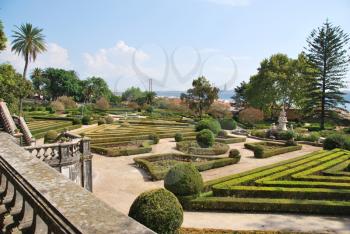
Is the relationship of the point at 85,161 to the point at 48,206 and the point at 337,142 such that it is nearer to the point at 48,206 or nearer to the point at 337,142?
the point at 48,206

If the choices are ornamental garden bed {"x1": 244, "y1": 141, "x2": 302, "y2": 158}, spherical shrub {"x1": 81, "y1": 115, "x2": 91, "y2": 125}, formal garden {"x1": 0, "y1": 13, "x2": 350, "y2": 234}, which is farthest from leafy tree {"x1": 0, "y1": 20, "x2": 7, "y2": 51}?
spherical shrub {"x1": 81, "y1": 115, "x2": 91, "y2": 125}

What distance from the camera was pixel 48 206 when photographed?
120 inches

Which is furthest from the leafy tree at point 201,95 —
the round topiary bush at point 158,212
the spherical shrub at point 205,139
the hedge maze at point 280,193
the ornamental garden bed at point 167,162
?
the round topiary bush at point 158,212

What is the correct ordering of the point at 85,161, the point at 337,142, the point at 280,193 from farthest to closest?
the point at 337,142 < the point at 280,193 < the point at 85,161

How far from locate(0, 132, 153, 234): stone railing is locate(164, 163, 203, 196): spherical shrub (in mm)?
12003

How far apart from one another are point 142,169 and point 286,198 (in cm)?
1127

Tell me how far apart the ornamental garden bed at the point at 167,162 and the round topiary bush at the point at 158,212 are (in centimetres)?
1003

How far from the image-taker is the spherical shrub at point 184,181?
16.0 m

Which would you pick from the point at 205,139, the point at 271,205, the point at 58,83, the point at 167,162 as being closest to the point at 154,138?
the point at 205,139

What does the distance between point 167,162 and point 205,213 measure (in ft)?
36.3

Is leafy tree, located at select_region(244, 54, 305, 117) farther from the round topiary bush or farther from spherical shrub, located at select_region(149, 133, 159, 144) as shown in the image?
the round topiary bush

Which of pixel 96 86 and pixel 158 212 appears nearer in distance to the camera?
pixel 158 212

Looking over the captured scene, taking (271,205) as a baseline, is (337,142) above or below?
above

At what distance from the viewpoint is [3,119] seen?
569 inches
